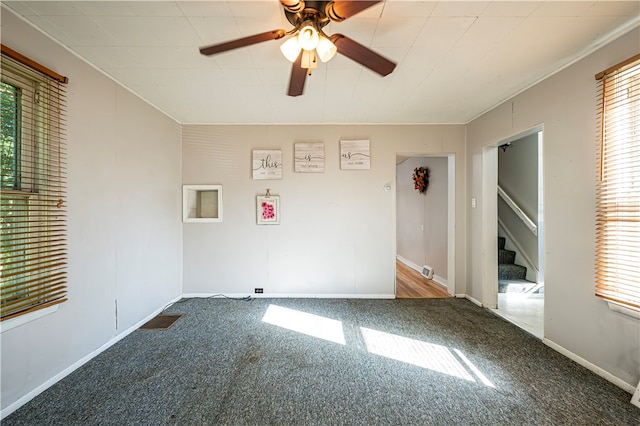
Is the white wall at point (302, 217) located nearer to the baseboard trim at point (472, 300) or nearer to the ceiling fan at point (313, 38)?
the baseboard trim at point (472, 300)

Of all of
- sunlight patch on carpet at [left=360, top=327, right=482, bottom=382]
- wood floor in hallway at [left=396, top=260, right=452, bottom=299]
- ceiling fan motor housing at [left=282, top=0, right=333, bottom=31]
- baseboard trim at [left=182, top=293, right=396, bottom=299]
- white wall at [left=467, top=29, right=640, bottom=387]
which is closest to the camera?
ceiling fan motor housing at [left=282, top=0, right=333, bottom=31]

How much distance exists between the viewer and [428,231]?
4.87 meters

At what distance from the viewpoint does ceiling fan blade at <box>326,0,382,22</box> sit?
125 centimetres

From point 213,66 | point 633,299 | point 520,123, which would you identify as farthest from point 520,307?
point 213,66

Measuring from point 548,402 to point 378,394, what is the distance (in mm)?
1123

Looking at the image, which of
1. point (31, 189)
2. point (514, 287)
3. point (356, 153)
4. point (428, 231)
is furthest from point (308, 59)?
point (514, 287)

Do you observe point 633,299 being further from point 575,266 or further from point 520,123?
point 520,123

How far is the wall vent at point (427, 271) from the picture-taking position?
15.4 feet

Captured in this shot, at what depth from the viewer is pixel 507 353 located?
2270 mm

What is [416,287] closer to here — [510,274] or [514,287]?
[514,287]

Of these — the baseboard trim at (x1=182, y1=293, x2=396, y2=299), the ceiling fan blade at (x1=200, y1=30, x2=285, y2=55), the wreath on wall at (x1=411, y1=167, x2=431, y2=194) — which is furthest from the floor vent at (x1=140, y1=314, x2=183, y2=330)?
the wreath on wall at (x1=411, y1=167, x2=431, y2=194)

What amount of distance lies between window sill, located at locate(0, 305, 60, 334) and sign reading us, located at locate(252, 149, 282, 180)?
248 centimetres

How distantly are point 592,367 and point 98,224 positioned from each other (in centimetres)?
431

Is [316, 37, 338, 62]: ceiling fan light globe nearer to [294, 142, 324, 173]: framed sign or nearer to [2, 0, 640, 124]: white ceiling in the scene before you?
[2, 0, 640, 124]: white ceiling
